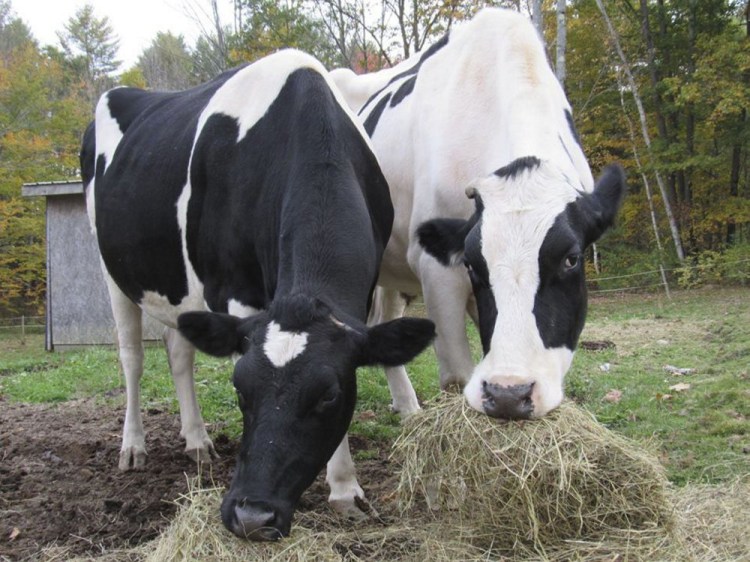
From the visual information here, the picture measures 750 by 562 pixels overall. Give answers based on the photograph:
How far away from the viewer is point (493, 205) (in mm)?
3398

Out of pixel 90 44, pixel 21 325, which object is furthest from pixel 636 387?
pixel 90 44

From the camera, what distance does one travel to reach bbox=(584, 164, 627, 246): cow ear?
3455mm

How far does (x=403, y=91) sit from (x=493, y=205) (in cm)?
220

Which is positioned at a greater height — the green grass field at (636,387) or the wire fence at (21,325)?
the green grass field at (636,387)

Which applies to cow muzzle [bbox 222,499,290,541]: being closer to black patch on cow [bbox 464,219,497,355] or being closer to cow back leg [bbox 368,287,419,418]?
black patch on cow [bbox 464,219,497,355]

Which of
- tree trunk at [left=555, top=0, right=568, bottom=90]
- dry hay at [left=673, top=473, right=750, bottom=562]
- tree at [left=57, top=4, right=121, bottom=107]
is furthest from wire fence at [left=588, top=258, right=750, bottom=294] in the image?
tree at [left=57, top=4, right=121, bottom=107]

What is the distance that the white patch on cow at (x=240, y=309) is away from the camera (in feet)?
12.8

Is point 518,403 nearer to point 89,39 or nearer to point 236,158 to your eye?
point 236,158

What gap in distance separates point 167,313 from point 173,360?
1.97 ft

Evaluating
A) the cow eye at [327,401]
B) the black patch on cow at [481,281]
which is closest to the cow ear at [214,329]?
the cow eye at [327,401]

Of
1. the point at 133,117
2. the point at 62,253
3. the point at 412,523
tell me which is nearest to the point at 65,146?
the point at 62,253

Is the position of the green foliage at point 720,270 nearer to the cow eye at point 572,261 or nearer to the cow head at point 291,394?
the cow eye at point 572,261

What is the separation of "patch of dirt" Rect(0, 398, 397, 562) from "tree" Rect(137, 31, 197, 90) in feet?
77.8

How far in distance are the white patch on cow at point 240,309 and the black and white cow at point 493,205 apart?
0.99 m
